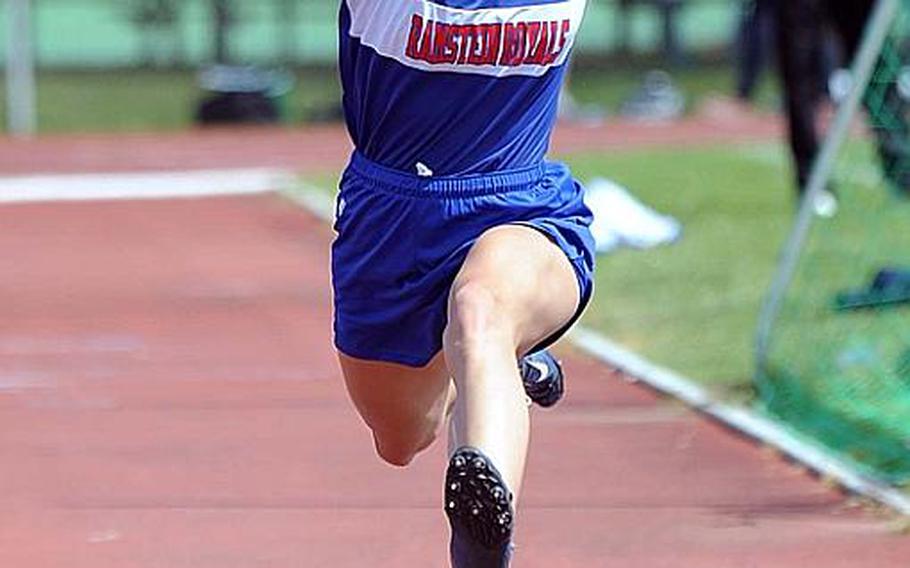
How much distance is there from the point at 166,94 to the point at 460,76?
81.2 feet

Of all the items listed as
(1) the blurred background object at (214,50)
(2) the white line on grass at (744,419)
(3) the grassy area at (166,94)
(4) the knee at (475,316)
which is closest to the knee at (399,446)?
(4) the knee at (475,316)

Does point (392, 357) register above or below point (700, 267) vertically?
above

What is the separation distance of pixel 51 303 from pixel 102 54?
17.6m

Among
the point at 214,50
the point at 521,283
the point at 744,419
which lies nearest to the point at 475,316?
the point at 521,283

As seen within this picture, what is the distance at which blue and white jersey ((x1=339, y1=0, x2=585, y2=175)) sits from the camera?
203 inches

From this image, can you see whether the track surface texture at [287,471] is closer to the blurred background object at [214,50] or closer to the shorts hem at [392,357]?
the shorts hem at [392,357]

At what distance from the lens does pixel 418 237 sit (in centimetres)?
521

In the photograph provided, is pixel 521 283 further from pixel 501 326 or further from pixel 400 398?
pixel 400 398

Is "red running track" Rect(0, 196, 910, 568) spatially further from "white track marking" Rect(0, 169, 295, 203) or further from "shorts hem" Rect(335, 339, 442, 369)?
"white track marking" Rect(0, 169, 295, 203)

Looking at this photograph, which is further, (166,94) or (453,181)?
(166,94)

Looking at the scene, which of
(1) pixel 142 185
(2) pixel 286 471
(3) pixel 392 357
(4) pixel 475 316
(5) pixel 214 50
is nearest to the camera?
(4) pixel 475 316

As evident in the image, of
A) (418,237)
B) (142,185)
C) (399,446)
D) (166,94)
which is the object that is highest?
(418,237)

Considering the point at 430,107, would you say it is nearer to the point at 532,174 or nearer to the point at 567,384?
the point at 532,174

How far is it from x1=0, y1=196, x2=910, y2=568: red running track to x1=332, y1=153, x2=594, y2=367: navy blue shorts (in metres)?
1.22
